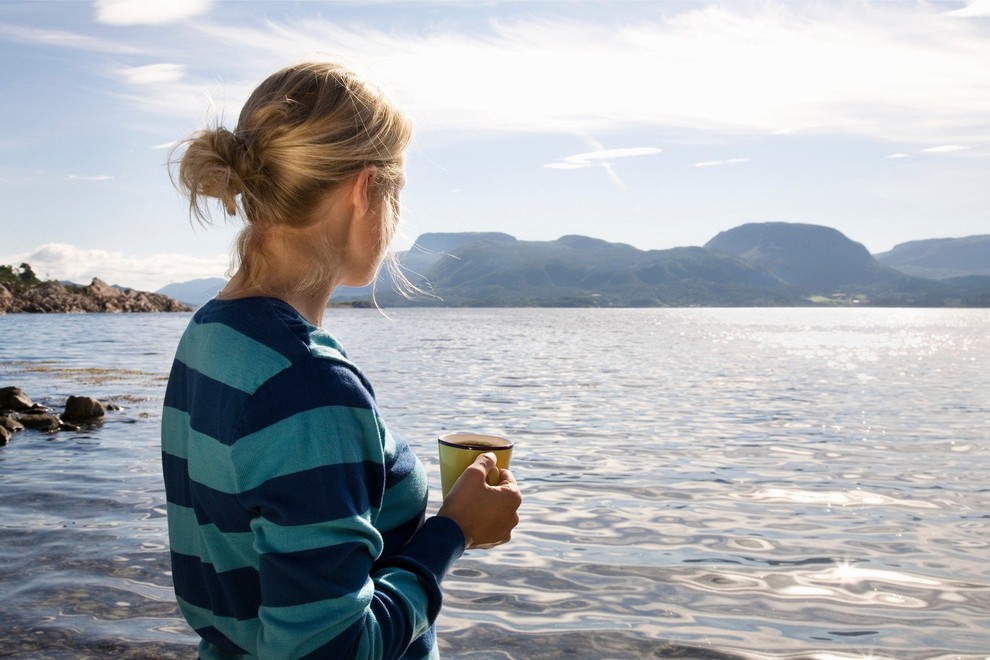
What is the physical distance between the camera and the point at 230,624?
199cm

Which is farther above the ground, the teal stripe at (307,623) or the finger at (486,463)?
the finger at (486,463)

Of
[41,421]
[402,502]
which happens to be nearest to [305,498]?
[402,502]

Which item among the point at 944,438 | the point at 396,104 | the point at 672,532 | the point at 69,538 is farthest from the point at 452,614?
the point at 944,438

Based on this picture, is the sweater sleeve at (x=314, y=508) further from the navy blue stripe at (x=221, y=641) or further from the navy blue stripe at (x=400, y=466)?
the navy blue stripe at (x=221, y=641)

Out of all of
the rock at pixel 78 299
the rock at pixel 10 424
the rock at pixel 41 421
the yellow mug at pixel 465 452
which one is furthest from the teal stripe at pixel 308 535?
the rock at pixel 78 299

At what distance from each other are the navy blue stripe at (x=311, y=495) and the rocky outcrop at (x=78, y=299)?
352ft

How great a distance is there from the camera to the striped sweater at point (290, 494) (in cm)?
163

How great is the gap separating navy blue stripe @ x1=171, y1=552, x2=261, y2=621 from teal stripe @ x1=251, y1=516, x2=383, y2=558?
0.99 feet

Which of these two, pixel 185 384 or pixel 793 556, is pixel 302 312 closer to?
pixel 185 384

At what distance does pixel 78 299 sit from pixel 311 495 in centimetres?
12565

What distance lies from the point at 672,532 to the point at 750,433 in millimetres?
7569

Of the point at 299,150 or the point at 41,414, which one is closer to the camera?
the point at 299,150

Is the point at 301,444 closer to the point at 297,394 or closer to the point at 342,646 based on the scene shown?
the point at 297,394

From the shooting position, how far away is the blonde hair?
1.91 m
